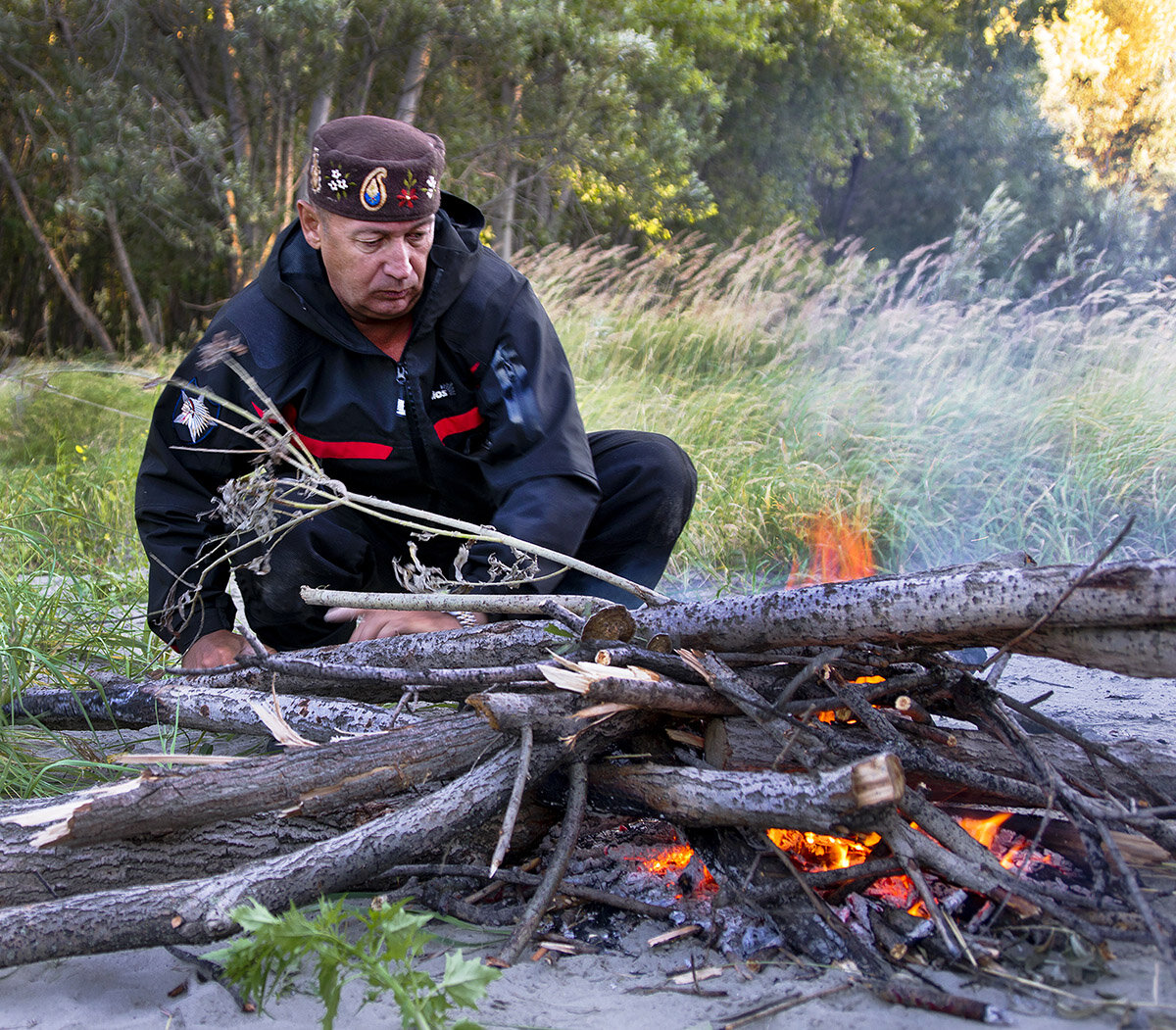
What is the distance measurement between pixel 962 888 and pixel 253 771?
47.2 inches

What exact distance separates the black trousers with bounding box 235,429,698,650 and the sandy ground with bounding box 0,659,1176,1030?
1221 mm

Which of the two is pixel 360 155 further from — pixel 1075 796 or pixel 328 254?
pixel 1075 796

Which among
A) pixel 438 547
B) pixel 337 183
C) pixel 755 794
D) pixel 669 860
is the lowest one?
pixel 669 860

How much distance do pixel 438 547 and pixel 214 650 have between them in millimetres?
689

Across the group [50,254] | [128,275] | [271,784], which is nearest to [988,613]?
[271,784]

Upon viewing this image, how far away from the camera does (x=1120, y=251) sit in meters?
14.9

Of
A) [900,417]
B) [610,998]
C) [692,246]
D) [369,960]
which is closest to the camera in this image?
[369,960]

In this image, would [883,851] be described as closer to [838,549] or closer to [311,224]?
[311,224]

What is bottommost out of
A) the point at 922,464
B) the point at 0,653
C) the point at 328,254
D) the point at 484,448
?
the point at 0,653

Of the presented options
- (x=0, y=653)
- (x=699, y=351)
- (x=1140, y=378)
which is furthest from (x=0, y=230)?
(x=1140, y=378)

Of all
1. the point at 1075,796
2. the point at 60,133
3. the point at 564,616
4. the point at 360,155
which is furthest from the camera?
the point at 60,133

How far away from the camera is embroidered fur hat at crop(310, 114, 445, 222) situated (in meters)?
2.58

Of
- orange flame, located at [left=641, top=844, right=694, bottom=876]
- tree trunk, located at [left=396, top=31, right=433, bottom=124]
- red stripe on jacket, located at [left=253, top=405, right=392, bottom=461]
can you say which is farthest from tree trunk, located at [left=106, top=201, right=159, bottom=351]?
orange flame, located at [left=641, top=844, right=694, bottom=876]

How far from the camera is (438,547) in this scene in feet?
9.86
